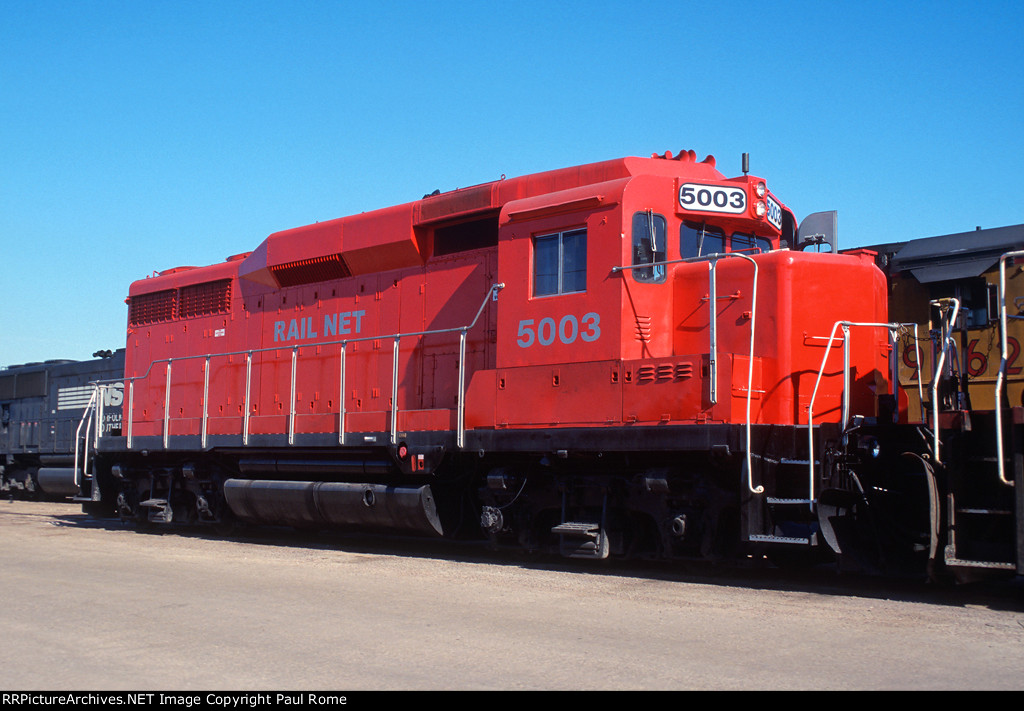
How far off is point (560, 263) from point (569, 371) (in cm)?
114

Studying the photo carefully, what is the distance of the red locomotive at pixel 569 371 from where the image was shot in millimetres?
8258

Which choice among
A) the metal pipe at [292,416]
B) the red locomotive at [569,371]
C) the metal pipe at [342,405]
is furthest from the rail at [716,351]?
the metal pipe at [292,416]

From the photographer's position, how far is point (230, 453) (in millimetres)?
12844

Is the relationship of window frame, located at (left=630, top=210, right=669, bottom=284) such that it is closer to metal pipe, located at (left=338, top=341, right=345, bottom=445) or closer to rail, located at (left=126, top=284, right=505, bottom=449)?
rail, located at (left=126, top=284, right=505, bottom=449)

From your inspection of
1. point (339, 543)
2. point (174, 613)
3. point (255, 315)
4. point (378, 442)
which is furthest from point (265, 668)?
point (255, 315)

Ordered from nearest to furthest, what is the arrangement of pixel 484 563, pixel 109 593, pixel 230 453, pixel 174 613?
pixel 174 613 → pixel 109 593 → pixel 484 563 → pixel 230 453

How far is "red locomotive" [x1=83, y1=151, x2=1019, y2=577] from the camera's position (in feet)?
27.1

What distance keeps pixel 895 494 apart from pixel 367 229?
722 centimetres

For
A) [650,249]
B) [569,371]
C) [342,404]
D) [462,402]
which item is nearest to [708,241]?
[650,249]

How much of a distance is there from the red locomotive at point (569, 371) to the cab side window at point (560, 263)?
0.03 metres

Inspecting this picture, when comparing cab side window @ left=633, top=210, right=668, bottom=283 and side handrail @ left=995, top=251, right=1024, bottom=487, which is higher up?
cab side window @ left=633, top=210, right=668, bottom=283

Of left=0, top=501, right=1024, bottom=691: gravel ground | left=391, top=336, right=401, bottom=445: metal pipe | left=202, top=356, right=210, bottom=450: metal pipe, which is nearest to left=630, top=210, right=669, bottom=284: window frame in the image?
left=0, top=501, right=1024, bottom=691: gravel ground

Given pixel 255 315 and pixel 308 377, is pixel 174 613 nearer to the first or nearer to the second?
pixel 308 377

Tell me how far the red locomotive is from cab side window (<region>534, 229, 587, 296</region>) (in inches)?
1.0
